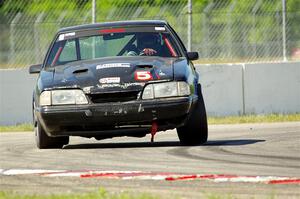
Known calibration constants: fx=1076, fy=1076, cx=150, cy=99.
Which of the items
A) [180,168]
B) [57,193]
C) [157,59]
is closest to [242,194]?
[57,193]

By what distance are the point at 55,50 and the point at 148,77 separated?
1.88 meters

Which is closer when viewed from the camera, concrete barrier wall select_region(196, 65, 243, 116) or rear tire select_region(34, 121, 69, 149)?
rear tire select_region(34, 121, 69, 149)

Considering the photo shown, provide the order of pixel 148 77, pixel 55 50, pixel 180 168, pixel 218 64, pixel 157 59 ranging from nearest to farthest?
pixel 180 168, pixel 148 77, pixel 157 59, pixel 55 50, pixel 218 64

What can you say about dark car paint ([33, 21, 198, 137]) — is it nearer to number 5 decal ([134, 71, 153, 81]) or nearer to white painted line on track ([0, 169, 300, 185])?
number 5 decal ([134, 71, 153, 81])

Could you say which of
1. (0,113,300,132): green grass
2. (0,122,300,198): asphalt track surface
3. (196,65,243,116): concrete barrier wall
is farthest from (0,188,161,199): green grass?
(196,65,243,116): concrete barrier wall

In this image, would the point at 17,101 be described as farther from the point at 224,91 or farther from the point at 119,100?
the point at 119,100

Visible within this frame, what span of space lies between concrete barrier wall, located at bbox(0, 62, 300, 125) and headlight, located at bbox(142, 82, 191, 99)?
7181 mm

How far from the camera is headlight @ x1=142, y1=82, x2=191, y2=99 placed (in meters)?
10.8

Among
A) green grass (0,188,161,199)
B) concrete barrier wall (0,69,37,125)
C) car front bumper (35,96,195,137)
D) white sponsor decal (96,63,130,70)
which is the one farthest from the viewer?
concrete barrier wall (0,69,37,125)

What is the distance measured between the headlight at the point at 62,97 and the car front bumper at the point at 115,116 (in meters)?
0.05

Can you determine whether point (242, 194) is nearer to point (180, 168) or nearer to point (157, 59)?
point (180, 168)

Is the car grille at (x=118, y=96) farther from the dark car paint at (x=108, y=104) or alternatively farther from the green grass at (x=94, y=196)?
the green grass at (x=94, y=196)

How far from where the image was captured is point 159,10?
62.5 ft

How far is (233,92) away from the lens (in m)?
18.0
